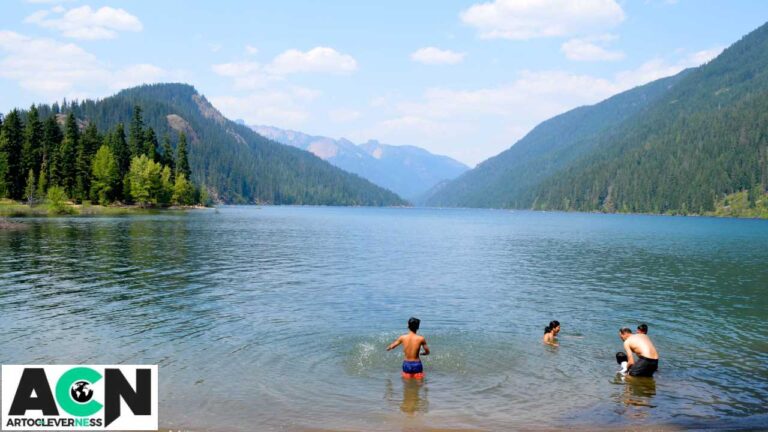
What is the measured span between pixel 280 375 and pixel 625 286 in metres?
36.6

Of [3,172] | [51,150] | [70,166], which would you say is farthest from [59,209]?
[51,150]

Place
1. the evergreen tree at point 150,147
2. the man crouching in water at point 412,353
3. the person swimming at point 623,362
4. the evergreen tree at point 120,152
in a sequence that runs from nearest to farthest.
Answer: the man crouching in water at point 412,353 < the person swimming at point 623,362 < the evergreen tree at point 120,152 < the evergreen tree at point 150,147

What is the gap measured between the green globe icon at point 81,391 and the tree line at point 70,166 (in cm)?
13434

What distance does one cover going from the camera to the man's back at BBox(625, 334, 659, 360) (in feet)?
71.3

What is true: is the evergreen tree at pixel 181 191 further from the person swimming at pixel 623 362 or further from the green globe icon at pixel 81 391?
the person swimming at pixel 623 362

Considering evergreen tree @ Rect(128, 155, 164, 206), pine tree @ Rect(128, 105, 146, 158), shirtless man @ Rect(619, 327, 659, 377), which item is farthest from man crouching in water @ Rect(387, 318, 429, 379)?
pine tree @ Rect(128, 105, 146, 158)

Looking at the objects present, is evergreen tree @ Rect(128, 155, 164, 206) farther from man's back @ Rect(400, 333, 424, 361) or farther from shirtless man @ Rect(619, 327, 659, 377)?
shirtless man @ Rect(619, 327, 659, 377)

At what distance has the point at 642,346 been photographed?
867 inches

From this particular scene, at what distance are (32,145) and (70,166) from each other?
34.0ft

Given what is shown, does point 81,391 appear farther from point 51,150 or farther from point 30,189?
point 51,150

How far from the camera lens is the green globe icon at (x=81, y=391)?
47.2ft

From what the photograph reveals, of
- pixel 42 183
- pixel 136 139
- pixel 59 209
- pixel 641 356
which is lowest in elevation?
pixel 641 356

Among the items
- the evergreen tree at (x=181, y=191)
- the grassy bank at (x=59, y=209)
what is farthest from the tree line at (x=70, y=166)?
the evergreen tree at (x=181, y=191)

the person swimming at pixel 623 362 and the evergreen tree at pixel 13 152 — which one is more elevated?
the evergreen tree at pixel 13 152
